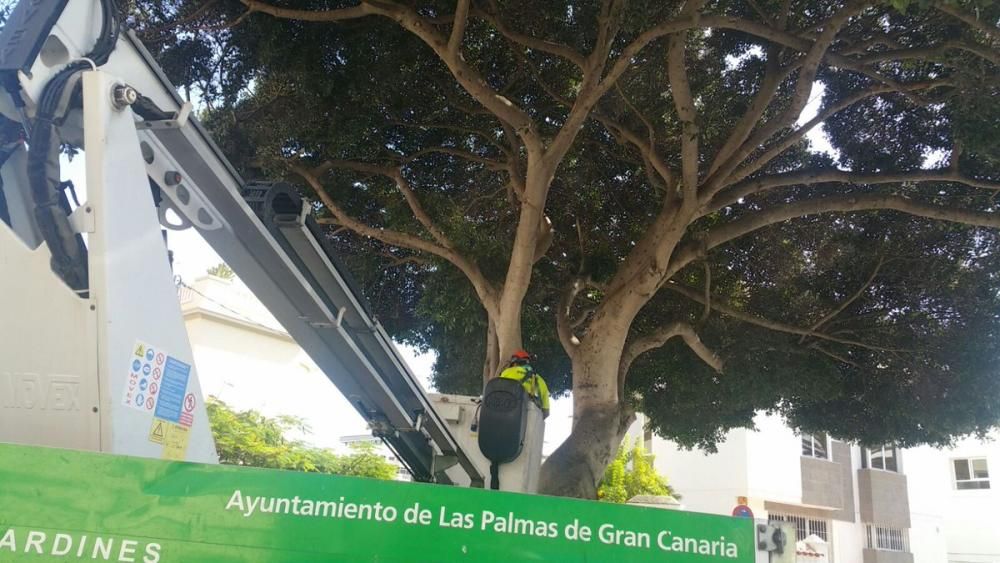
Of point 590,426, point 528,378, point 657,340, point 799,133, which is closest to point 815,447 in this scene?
point 657,340

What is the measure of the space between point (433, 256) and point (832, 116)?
18.9ft

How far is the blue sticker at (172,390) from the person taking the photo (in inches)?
138

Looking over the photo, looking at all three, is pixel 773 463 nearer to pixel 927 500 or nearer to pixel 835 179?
pixel 927 500

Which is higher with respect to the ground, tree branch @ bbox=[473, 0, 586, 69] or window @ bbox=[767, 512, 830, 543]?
tree branch @ bbox=[473, 0, 586, 69]

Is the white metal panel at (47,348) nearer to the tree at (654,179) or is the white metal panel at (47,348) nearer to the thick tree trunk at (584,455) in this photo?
the tree at (654,179)

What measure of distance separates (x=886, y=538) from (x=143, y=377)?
102ft

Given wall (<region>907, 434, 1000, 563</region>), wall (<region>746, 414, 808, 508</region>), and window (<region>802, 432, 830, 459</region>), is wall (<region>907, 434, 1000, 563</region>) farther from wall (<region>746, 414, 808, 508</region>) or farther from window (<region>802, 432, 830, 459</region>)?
wall (<region>746, 414, 808, 508</region>)

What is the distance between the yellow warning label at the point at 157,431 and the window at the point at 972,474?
3617cm

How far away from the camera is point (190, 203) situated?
4453 millimetres

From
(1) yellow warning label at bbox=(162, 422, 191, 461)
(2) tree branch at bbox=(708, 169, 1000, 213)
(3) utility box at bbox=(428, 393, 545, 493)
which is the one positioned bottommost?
(1) yellow warning label at bbox=(162, 422, 191, 461)

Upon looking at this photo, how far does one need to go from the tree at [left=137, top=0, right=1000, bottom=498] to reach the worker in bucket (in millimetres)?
2319

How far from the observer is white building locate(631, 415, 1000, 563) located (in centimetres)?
2509

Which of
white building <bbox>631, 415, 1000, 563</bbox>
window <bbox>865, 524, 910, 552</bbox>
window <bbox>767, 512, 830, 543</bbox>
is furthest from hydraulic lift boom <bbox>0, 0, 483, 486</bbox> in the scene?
window <bbox>865, 524, 910, 552</bbox>

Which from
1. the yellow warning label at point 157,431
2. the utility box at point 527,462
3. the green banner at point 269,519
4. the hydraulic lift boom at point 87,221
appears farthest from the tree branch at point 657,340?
the green banner at point 269,519
